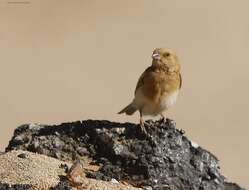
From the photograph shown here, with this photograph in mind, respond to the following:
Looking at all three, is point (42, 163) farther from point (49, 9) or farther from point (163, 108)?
point (49, 9)

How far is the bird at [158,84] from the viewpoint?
854 centimetres

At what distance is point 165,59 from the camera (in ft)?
28.0

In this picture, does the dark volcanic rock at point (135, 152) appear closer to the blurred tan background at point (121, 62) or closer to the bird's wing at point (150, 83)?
the bird's wing at point (150, 83)

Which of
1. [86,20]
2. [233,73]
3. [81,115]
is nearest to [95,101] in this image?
[81,115]

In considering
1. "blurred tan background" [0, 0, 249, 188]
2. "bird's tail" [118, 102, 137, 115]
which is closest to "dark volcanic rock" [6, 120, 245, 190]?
"bird's tail" [118, 102, 137, 115]

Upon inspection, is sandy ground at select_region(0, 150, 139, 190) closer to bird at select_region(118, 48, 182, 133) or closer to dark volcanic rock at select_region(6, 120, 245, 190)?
dark volcanic rock at select_region(6, 120, 245, 190)

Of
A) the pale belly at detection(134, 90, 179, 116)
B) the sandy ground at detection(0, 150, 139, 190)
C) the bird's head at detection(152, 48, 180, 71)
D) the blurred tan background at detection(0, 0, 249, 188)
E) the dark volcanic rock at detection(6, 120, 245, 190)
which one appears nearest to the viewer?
the sandy ground at detection(0, 150, 139, 190)

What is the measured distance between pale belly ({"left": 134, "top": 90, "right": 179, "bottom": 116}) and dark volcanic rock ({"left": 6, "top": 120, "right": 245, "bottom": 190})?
50.5 inches

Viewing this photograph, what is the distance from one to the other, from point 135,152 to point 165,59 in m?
1.76

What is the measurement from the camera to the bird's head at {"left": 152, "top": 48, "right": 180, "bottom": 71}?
8516mm

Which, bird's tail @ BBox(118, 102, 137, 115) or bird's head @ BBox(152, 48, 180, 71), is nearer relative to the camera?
bird's head @ BBox(152, 48, 180, 71)

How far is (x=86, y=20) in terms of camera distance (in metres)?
31.8

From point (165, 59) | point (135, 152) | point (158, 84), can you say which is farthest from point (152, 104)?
point (135, 152)

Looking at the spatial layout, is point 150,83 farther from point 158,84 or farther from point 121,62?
point 121,62
